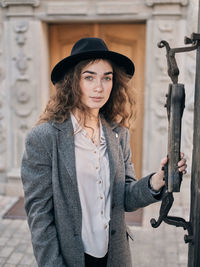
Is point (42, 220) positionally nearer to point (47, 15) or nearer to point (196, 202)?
point (196, 202)

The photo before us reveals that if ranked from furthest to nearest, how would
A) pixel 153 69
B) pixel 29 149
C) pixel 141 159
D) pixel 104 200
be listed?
pixel 141 159, pixel 153 69, pixel 104 200, pixel 29 149

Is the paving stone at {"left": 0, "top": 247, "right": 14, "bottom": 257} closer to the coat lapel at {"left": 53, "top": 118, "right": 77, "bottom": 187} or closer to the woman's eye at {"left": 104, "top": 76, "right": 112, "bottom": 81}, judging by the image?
the coat lapel at {"left": 53, "top": 118, "right": 77, "bottom": 187}

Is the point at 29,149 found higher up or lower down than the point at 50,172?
higher up

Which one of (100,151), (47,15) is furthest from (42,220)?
(47,15)

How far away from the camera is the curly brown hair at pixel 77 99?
6.07 feet

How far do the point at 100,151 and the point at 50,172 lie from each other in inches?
12.5

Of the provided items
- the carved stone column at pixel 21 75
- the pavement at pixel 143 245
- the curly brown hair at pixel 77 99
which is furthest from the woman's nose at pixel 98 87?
the carved stone column at pixel 21 75

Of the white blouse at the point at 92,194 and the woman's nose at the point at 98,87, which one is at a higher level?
the woman's nose at the point at 98,87

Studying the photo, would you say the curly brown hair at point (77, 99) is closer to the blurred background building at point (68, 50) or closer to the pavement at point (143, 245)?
the pavement at point (143, 245)

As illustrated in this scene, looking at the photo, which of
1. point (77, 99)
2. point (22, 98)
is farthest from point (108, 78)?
point (22, 98)

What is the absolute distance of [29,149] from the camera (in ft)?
5.71

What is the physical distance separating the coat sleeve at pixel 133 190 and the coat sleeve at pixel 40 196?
45 centimetres

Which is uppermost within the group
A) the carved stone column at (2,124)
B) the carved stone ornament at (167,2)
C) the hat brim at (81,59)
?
the carved stone ornament at (167,2)

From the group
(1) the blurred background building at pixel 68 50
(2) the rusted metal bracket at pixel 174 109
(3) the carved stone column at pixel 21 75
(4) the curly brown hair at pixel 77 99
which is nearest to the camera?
(2) the rusted metal bracket at pixel 174 109
